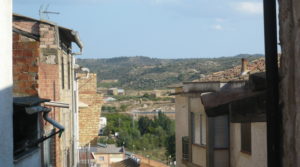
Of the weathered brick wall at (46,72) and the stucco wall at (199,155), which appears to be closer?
the weathered brick wall at (46,72)

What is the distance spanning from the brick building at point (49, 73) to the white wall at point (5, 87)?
321cm

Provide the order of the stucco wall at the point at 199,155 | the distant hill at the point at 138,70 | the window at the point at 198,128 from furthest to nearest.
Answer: the distant hill at the point at 138,70
the window at the point at 198,128
the stucco wall at the point at 199,155

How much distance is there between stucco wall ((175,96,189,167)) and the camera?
24.9 metres

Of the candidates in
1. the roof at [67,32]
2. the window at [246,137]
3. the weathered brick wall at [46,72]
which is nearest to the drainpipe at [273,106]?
the weathered brick wall at [46,72]

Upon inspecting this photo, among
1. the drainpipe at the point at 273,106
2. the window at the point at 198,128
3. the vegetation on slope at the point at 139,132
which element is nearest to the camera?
the drainpipe at the point at 273,106

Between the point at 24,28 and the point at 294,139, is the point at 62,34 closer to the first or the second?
the point at 24,28

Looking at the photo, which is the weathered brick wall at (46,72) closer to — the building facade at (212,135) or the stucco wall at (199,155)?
the building facade at (212,135)

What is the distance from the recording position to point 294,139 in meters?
3.20

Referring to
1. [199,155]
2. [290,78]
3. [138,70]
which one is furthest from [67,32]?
[138,70]

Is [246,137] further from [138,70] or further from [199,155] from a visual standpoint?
[138,70]

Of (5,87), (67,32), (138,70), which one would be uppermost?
(138,70)

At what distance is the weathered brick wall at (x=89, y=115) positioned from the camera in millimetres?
26094

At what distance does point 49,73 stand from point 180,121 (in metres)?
11.9

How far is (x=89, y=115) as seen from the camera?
2639cm
